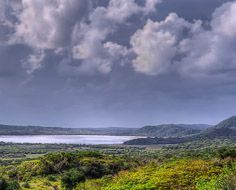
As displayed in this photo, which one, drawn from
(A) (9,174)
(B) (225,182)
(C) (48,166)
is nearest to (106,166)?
(C) (48,166)

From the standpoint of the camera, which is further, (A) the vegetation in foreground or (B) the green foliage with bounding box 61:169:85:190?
(B) the green foliage with bounding box 61:169:85:190

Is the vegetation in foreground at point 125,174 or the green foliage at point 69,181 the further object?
the green foliage at point 69,181

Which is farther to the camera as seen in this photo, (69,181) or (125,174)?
(69,181)

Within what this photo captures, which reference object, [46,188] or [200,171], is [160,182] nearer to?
[200,171]

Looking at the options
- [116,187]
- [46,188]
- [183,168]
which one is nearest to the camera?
[116,187]

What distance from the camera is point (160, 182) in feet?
235

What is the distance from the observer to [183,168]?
270ft

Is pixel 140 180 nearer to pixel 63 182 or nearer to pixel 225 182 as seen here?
pixel 225 182

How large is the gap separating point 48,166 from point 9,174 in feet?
45.7

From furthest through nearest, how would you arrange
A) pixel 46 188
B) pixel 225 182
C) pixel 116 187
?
pixel 46 188 → pixel 116 187 → pixel 225 182

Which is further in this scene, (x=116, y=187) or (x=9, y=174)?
(x=9, y=174)

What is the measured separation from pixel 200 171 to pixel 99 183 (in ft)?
86.4

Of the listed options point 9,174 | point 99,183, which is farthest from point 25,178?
point 99,183

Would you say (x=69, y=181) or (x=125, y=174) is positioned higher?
(x=125, y=174)
